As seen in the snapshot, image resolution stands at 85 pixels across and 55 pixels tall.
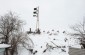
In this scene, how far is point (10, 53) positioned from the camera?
14.8m

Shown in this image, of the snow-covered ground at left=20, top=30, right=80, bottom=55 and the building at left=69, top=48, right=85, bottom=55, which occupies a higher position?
the building at left=69, top=48, right=85, bottom=55

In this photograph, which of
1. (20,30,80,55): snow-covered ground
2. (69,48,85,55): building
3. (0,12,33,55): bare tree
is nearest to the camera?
(69,48,85,55): building

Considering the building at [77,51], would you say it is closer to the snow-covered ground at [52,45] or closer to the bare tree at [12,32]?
the snow-covered ground at [52,45]

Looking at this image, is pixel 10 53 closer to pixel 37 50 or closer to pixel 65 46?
pixel 37 50

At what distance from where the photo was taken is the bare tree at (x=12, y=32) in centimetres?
1507

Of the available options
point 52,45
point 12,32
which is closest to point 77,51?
point 52,45

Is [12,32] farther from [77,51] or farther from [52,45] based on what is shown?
[77,51]

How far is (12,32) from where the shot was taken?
53.1 ft

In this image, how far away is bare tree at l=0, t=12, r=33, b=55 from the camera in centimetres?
1507

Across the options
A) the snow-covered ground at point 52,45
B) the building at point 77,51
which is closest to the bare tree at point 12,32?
the snow-covered ground at point 52,45

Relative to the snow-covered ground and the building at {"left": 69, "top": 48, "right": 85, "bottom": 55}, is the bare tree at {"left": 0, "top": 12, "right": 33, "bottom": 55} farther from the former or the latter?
the building at {"left": 69, "top": 48, "right": 85, "bottom": 55}

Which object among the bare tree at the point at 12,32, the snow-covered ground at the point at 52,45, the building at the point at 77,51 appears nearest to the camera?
the building at the point at 77,51

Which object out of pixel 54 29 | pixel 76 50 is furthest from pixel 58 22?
pixel 76 50

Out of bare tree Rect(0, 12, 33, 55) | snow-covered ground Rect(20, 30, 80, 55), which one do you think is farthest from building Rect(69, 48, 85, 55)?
bare tree Rect(0, 12, 33, 55)
